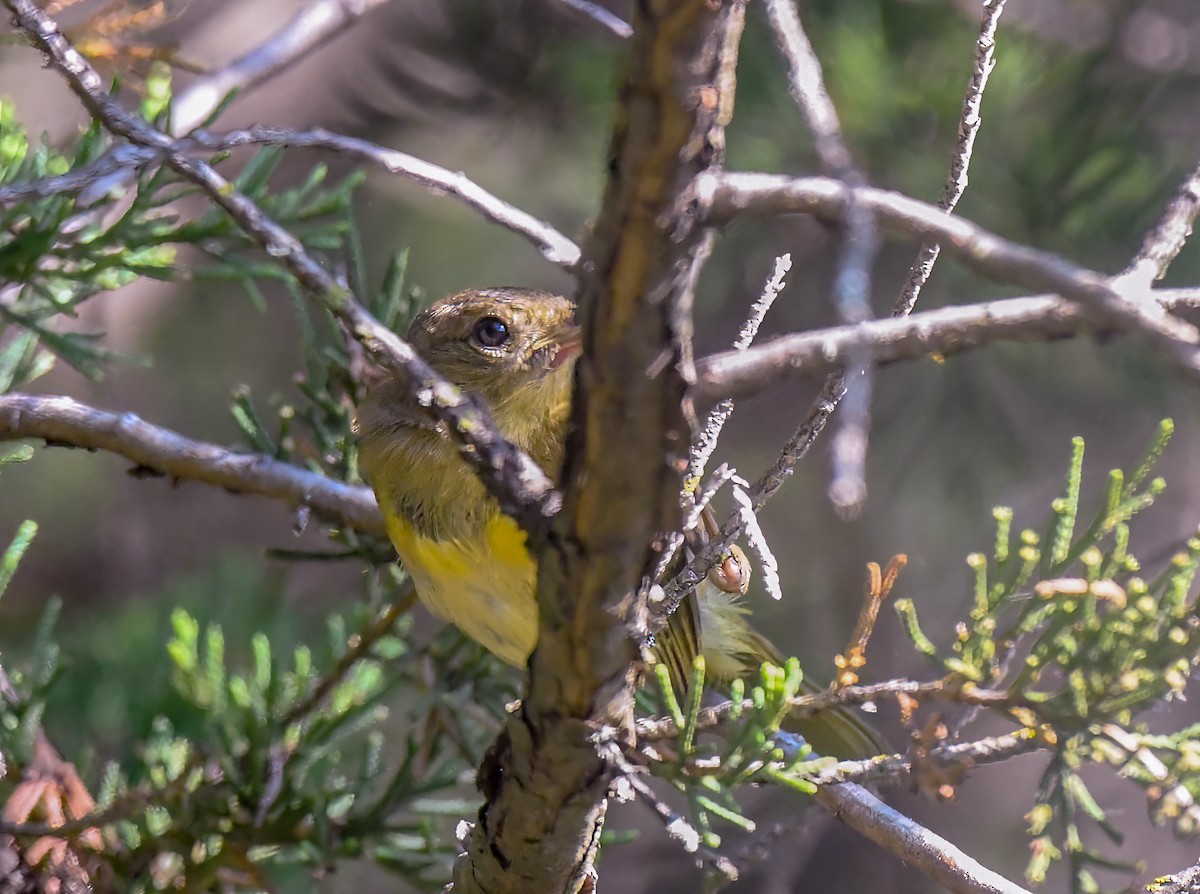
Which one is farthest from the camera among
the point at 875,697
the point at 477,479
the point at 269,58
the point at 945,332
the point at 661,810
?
the point at 269,58

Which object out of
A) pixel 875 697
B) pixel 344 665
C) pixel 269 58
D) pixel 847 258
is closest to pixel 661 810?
pixel 875 697

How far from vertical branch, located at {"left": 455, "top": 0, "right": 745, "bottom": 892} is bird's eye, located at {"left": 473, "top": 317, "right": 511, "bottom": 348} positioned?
3.52 ft

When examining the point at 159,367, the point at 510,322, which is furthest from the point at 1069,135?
the point at 159,367

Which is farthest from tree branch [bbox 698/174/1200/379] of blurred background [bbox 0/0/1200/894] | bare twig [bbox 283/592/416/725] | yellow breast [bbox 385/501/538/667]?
blurred background [bbox 0/0/1200/894]

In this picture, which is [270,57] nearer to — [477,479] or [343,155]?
[477,479]

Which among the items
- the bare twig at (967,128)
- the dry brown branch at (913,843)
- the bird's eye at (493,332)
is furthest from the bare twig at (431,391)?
the bird's eye at (493,332)

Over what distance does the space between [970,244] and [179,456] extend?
1612 mm

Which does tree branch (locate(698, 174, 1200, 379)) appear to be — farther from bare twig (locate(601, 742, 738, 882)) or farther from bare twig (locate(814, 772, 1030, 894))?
bare twig (locate(814, 772, 1030, 894))

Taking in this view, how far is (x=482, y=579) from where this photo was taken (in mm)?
1901

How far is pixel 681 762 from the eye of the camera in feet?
4.40

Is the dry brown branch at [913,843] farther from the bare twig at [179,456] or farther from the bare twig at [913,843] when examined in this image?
the bare twig at [179,456]

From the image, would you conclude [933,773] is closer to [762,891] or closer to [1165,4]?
[762,891]

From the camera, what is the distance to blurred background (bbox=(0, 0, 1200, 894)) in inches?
104

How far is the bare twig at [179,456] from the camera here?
1901 mm
